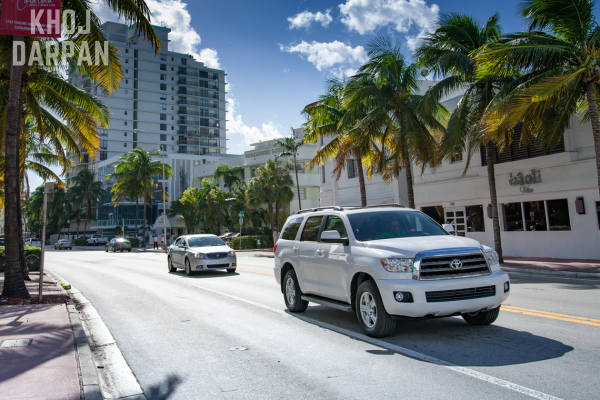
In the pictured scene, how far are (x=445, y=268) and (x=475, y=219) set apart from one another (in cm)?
1893

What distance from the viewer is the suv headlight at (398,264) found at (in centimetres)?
603

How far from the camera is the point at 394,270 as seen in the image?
6.06 metres

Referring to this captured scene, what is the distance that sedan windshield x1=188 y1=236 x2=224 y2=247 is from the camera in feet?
59.7

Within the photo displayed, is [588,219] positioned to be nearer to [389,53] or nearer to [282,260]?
[389,53]

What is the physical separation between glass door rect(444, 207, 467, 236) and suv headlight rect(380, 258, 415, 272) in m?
19.4

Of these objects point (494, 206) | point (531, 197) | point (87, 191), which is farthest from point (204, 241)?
point (87, 191)

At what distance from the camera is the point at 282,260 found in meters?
9.05

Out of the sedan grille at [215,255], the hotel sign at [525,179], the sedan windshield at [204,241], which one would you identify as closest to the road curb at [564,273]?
the hotel sign at [525,179]

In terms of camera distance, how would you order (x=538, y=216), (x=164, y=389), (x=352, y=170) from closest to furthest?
(x=164, y=389) → (x=538, y=216) → (x=352, y=170)

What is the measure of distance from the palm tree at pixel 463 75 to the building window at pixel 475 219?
4610 millimetres

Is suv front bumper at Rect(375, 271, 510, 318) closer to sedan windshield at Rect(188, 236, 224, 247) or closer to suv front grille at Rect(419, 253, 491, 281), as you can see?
suv front grille at Rect(419, 253, 491, 281)

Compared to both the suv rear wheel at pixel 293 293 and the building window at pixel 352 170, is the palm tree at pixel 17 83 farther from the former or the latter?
the building window at pixel 352 170

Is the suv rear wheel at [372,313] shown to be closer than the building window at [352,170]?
Yes

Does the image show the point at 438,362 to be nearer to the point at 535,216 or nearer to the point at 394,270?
the point at 394,270
